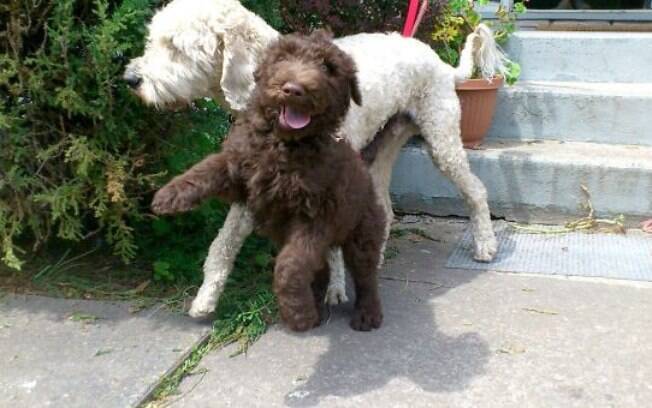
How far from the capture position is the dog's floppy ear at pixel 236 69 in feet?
10.1

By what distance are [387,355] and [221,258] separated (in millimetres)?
882

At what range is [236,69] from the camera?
3.11 meters

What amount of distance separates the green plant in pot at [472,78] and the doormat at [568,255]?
869 mm

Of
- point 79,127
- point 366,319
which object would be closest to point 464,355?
point 366,319

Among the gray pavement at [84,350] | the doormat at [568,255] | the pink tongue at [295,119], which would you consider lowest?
the doormat at [568,255]

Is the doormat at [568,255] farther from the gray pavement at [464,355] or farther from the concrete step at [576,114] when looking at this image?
the concrete step at [576,114]

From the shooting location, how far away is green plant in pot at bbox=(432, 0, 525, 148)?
5133mm

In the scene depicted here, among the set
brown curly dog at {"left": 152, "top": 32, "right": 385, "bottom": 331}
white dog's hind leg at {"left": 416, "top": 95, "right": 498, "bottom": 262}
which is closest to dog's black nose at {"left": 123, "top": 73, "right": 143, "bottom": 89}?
brown curly dog at {"left": 152, "top": 32, "right": 385, "bottom": 331}

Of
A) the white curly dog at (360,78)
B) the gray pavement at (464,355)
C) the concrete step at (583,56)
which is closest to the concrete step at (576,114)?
the concrete step at (583,56)

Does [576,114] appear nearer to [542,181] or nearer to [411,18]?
[542,181]

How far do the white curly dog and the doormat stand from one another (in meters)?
0.15

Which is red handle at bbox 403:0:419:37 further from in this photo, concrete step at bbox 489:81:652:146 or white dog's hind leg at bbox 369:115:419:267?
concrete step at bbox 489:81:652:146

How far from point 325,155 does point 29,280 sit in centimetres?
195

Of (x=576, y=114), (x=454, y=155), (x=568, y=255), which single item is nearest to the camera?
(x=454, y=155)
